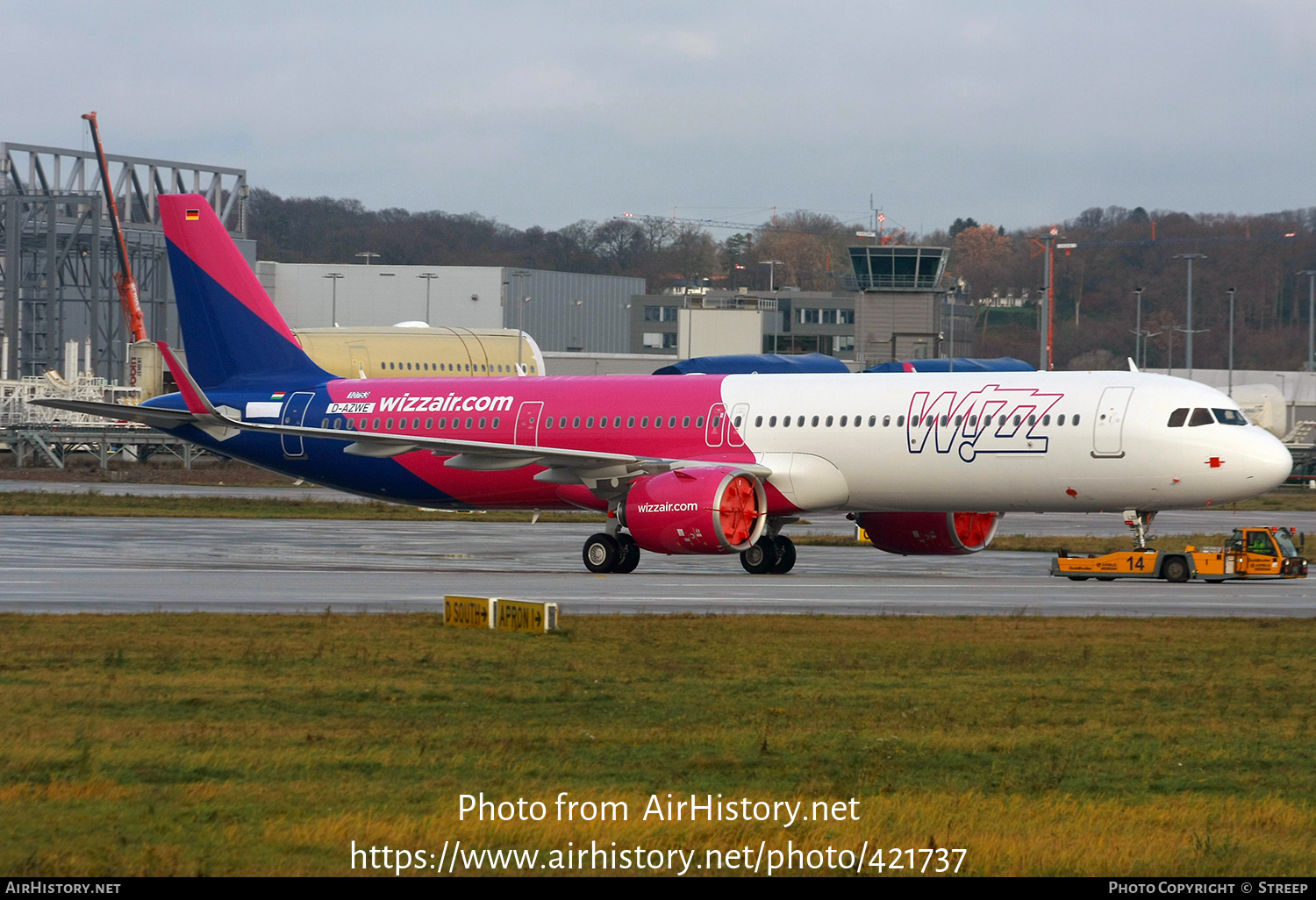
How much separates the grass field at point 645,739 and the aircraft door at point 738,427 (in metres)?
11.8

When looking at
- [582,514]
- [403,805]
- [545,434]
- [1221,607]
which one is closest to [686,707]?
[403,805]

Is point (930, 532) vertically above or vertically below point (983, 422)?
below

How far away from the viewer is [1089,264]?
552 ft

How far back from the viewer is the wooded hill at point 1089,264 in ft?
477

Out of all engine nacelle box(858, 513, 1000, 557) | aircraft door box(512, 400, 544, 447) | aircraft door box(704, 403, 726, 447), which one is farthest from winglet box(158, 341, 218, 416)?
engine nacelle box(858, 513, 1000, 557)

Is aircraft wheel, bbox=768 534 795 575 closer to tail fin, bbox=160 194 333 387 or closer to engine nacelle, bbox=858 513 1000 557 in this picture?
engine nacelle, bbox=858 513 1000 557

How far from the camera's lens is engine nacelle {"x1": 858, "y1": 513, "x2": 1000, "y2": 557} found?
34.5m

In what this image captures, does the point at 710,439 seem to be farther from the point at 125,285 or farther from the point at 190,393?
the point at 125,285

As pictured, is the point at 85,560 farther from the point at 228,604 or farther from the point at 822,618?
the point at 822,618

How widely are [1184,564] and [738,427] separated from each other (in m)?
9.63

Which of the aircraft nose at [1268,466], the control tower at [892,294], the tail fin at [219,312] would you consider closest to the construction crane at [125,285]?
the control tower at [892,294]

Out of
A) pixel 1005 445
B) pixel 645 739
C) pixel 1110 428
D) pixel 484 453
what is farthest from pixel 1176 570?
pixel 645 739
